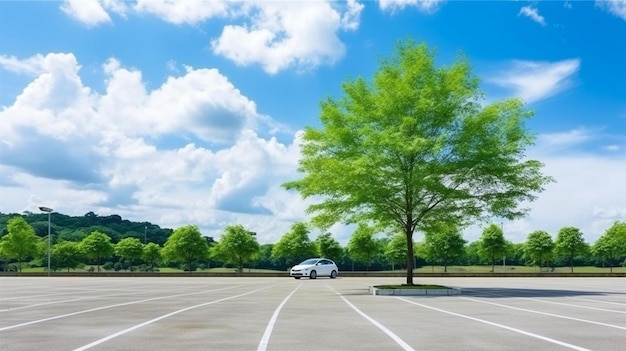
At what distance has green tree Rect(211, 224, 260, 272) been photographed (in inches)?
2778

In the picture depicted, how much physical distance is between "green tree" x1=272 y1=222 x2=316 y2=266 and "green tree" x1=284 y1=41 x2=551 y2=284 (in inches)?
1711

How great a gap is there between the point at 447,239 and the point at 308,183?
51493mm

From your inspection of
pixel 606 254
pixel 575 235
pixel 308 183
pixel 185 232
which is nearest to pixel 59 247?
pixel 185 232

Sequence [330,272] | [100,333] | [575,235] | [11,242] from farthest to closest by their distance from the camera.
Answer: [575,235] < [11,242] < [330,272] < [100,333]

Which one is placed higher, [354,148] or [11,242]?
[354,148]

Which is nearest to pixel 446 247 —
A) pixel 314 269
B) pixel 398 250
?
pixel 398 250

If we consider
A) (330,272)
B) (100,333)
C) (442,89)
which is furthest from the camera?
(330,272)

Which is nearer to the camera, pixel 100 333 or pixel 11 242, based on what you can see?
pixel 100 333

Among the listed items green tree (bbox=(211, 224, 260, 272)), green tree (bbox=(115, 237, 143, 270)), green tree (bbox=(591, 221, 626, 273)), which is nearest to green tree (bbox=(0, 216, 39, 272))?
green tree (bbox=(115, 237, 143, 270))

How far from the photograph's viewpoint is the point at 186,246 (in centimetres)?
7269

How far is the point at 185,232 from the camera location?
241ft

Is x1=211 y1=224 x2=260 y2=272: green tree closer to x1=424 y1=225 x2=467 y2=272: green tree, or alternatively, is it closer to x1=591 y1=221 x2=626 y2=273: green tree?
x1=424 y1=225 x2=467 y2=272: green tree

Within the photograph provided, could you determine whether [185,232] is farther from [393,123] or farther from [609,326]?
[609,326]

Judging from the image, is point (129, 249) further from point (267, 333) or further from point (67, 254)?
point (267, 333)
